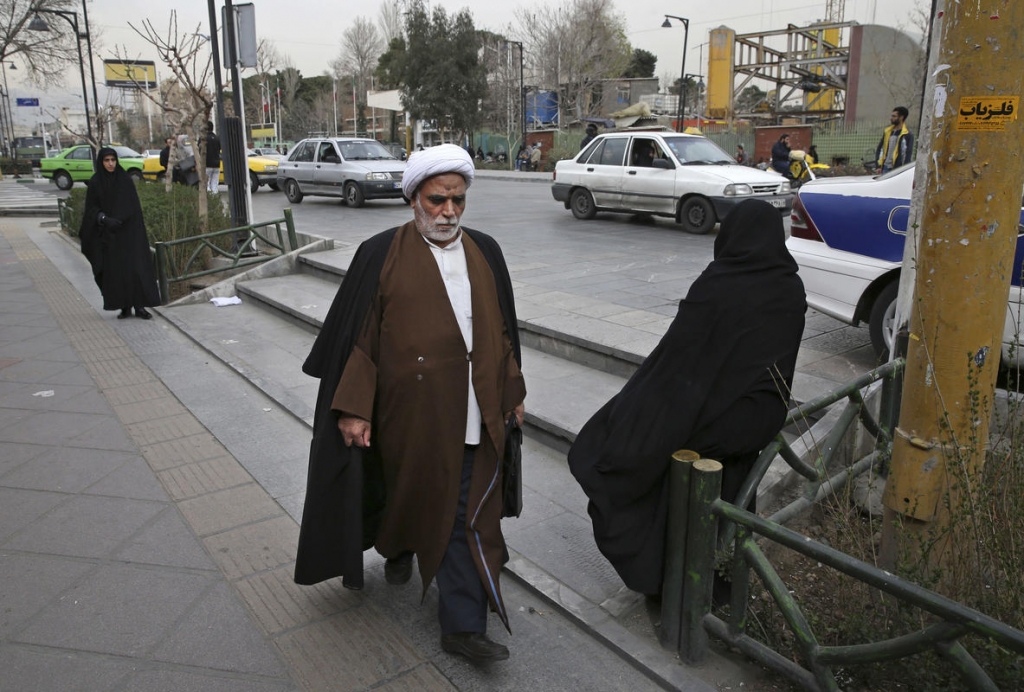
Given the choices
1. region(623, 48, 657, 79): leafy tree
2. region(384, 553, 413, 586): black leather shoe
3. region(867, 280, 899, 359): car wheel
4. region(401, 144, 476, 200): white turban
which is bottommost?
region(384, 553, 413, 586): black leather shoe

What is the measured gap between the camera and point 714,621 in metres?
2.74

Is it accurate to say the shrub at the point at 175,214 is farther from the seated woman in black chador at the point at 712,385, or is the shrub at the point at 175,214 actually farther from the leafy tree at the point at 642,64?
the leafy tree at the point at 642,64

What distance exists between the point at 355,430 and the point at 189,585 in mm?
1282

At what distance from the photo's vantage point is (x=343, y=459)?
3.00 meters

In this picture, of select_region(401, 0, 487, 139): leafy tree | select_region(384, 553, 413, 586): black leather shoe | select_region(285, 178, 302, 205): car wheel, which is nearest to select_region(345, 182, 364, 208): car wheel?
select_region(285, 178, 302, 205): car wheel

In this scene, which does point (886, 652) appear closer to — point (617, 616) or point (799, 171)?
point (617, 616)

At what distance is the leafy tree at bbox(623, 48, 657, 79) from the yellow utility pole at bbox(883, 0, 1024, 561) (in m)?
78.0

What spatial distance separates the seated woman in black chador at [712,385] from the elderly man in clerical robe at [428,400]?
0.50 meters

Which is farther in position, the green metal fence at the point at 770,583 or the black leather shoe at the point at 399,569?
the black leather shoe at the point at 399,569

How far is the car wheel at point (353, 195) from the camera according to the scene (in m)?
18.3

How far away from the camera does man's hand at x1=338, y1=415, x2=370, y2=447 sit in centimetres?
289

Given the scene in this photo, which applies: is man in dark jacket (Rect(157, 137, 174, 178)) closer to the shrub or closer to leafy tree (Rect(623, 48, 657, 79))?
the shrub

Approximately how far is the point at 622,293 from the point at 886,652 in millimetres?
5776

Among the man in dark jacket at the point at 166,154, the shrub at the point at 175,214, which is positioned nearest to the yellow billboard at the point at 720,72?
the man in dark jacket at the point at 166,154
